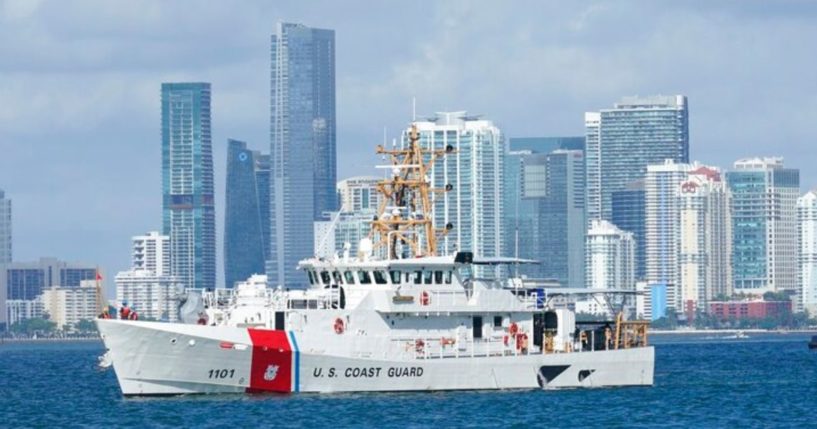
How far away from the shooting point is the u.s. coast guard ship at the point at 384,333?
234 feet

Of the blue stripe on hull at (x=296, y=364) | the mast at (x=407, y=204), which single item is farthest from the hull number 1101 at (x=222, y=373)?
the mast at (x=407, y=204)

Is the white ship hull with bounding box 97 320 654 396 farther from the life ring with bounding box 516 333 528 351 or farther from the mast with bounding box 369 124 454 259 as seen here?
the mast with bounding box 369 124 454 259

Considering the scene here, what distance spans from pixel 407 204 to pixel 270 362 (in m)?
8.77

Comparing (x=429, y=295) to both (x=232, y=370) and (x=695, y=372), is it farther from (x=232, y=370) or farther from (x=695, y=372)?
(x=695, y=372)

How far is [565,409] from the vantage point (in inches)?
2849

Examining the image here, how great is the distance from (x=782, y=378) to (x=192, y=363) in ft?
122

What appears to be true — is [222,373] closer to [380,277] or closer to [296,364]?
[296,364]

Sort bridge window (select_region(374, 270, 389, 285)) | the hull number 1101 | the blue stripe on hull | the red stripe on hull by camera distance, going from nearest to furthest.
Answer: the red stripe on hull
the hull number 1101
the blue stripe on hull
bridge window (select_region(374, 270, 389, 285))

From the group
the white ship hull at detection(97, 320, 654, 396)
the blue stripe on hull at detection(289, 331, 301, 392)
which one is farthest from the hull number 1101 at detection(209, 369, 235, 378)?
the blue stripe on hull at detection(289, 331, 301, 392)

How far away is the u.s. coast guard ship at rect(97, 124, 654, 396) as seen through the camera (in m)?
71.3

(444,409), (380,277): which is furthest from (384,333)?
(444,409)

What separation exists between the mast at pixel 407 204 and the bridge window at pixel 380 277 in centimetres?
110

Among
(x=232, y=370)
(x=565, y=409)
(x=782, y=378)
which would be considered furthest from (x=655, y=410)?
(x=782, y=378)

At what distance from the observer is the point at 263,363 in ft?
235
